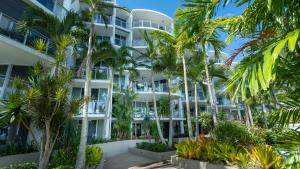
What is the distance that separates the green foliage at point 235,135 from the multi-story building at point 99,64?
23.4 feet

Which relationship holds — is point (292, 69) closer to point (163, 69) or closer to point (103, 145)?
point (103, 145)

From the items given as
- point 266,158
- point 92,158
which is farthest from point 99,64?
point 266,158

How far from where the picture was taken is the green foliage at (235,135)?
10.4 metres

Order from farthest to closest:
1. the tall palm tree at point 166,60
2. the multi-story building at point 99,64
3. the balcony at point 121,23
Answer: the balcony at point 121,23 < the tall palm tree at point 166,60 < the multi-story building at point 99,64

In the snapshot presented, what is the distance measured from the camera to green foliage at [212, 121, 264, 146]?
10383mm

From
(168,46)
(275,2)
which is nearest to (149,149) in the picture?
(168,46)

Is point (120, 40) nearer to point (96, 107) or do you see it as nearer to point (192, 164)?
point (96, 107)

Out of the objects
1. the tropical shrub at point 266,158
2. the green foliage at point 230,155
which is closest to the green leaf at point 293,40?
the tropical shrub at point 266,158

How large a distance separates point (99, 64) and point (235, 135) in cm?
1806

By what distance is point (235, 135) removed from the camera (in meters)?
10.4

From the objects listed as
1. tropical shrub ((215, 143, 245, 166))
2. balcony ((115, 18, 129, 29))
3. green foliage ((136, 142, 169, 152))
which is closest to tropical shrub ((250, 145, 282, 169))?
tropical shrub ((215, 143, 245, 166))

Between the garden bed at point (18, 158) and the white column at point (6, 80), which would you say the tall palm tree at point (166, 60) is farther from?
the white column at point (6, 80)

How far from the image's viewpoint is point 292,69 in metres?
2.37

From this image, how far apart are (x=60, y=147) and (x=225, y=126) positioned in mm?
9767
